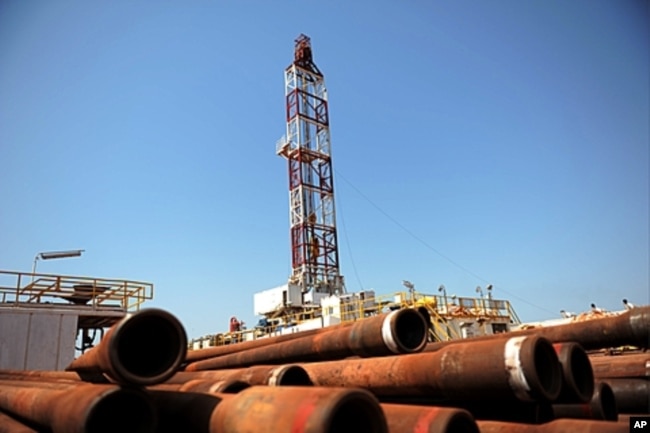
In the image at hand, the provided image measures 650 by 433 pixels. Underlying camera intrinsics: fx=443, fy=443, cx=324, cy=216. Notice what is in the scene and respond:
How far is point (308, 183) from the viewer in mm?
38406

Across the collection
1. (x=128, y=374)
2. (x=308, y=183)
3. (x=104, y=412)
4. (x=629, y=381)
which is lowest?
(x=629, y=381)

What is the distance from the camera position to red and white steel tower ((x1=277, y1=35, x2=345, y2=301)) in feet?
117

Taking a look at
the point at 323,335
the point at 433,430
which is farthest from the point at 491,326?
the point at 433,430

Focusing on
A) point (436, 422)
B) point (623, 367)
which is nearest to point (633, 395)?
point (623, 367)

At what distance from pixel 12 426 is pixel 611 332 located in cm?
573

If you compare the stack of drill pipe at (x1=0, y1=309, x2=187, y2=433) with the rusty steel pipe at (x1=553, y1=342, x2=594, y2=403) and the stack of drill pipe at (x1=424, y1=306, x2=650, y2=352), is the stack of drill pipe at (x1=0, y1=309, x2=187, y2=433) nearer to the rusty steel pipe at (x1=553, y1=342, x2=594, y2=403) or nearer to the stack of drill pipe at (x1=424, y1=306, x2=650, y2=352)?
the rusty steel pipe at (x1=553, y1=342, x2=594, y2=403)

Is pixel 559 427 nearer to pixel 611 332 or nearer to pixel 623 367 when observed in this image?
pixel 611 332

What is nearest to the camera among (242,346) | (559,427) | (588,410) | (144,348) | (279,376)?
(559,427)

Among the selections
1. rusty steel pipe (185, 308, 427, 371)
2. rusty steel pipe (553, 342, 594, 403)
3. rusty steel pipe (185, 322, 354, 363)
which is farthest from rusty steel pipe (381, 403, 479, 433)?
rusty steel pipe (185, 322, 354, 363)

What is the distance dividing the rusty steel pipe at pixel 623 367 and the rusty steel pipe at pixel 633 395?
0.57 ft

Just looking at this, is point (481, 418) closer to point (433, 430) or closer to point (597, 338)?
point (433, 430)

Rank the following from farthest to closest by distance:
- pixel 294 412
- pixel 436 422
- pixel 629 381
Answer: pixel 629 381
pixel 436 422
pixel 294 412

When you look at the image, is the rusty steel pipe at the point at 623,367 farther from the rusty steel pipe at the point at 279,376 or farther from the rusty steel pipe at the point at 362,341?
the rusty steel pipe at the point at 279,376

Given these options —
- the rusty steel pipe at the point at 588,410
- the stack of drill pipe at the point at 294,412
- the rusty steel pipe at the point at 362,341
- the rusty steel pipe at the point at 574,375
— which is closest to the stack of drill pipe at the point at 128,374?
the stack of drill pipe at the point at 294,412
